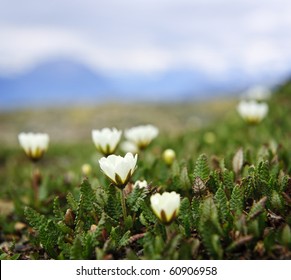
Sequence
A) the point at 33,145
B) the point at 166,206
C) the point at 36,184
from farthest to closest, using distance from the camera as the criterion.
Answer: the point at 36,184 → the point at 33,145 → the point at 166,206

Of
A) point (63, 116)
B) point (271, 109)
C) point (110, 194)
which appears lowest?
point (110, 194)

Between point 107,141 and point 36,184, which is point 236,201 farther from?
point 36,184

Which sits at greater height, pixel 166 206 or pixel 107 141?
pixel 107 141

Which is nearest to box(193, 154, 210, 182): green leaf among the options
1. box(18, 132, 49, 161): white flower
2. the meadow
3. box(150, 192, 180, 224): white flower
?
the meadow

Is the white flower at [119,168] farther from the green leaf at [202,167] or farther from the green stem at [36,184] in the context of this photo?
the green stem at [36,184]

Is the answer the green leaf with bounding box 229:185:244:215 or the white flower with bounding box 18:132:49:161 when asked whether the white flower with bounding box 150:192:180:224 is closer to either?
the green leaf with bounding box 229:185:244:215

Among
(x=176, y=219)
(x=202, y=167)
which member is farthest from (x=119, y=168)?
(x=202, y=167)

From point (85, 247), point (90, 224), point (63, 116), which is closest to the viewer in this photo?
point (85, 247)

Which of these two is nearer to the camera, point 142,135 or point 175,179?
point 175,179

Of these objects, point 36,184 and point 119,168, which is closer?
point 119,168
